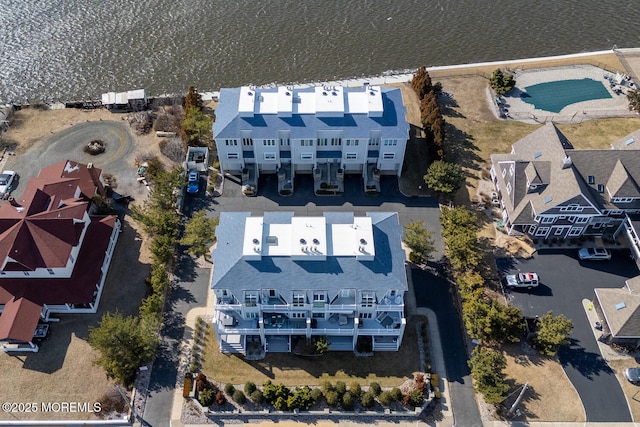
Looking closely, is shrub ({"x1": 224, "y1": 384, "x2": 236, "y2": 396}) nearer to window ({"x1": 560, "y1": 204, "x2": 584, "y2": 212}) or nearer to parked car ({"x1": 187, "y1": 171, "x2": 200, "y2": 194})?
parked car ({"x1": 187, "y1": 171, "x2": 200, "y2": 194})

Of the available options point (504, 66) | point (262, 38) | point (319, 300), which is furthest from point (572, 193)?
point (262, 38)

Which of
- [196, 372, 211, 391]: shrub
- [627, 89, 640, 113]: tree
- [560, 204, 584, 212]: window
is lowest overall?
[196, 372, 211, 391]: shrub

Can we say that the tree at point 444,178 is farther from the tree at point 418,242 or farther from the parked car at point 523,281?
the parked car at point 523,281

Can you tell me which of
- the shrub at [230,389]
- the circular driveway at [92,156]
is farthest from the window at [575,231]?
→ the circular driveway at [92,156]

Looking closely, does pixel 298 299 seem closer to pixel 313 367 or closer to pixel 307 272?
pixel 307 272

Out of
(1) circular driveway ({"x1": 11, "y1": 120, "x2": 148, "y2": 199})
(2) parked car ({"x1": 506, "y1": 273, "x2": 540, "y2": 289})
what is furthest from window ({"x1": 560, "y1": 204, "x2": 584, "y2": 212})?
(1) circular driveway ({"x1": 11, "y1": 120, "x2": 148, "y2": 199})

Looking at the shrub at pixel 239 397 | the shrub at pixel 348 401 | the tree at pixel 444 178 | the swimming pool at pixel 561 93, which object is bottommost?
the shrub at pixel 348 401

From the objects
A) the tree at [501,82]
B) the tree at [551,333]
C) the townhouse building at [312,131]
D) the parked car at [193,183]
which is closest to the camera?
the tree at [551,333]
